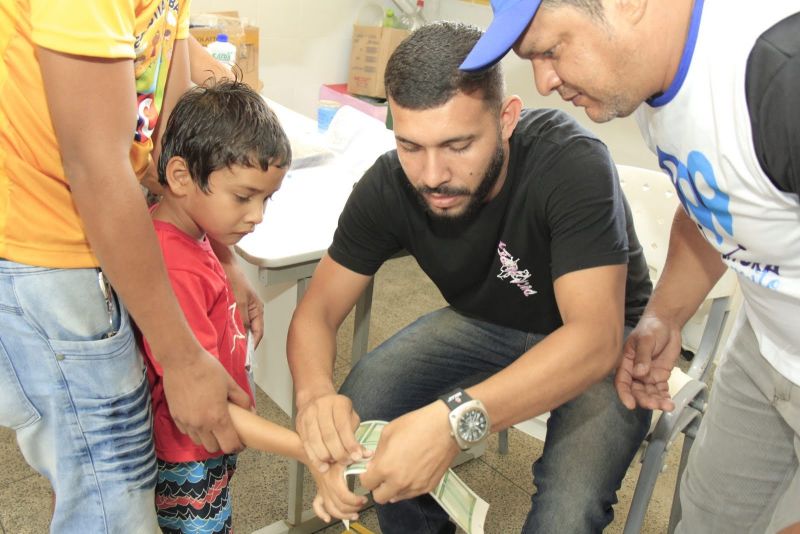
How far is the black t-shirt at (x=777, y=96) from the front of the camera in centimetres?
79

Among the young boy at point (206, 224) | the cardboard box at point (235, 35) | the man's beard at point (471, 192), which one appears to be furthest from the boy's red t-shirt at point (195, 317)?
the cardboard box at point (235, 35)

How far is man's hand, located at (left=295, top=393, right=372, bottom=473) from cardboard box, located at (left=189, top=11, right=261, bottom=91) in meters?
1.49

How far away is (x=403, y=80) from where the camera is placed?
1260 millimetres

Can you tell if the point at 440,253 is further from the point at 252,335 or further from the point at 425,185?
the point at 252,335

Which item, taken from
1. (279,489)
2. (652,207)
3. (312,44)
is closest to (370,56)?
(312,44)

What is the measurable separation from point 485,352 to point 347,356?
1.14m

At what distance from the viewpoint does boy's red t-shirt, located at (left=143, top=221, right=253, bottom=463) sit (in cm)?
115

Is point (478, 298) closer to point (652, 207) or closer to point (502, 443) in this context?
point (652, 207)

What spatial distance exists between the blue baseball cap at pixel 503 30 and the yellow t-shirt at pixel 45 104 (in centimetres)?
44

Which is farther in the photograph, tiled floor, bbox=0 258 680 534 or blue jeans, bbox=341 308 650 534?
tiled floor, bbox=0 258 680 534

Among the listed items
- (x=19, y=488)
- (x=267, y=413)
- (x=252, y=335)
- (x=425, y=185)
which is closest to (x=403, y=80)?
(x=425, y=185)

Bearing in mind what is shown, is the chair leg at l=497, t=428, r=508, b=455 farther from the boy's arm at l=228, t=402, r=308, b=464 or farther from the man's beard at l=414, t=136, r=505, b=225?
the boy's arm at l=228, t=402, r=308, b=464

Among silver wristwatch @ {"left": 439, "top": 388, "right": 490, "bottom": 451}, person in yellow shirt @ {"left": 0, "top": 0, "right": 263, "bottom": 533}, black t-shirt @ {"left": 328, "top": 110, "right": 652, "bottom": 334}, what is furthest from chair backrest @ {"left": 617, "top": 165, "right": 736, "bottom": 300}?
person in yellow shirt @ {"left": 0, "top": 0, "right": 263, "bottom": 533}

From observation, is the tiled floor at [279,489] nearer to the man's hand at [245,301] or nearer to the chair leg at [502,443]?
the chair leg at [502,443]
